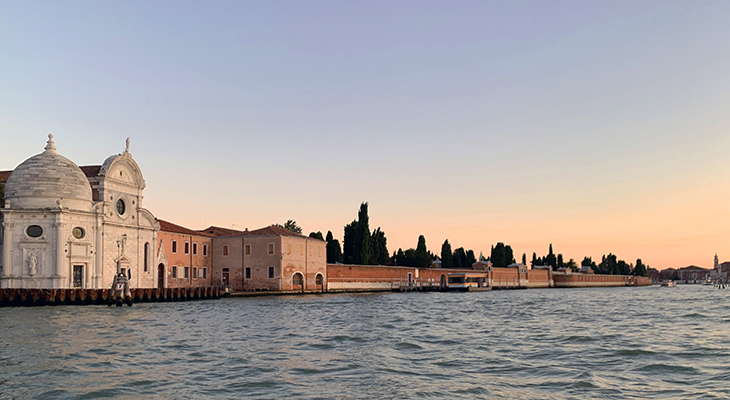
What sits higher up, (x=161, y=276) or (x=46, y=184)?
(x=46, y=184)

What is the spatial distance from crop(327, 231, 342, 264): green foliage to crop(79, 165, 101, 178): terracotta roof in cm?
3615

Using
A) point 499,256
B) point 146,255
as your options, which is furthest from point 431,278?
point 146,255

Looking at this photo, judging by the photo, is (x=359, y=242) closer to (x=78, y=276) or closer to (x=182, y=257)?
(x=182, y=257)

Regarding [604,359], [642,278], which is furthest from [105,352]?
[642,278]

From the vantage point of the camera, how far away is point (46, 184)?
116 feet

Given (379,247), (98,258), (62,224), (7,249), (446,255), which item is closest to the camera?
(7,249)

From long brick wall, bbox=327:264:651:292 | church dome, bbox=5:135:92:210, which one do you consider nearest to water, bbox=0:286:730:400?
church dome, bbox=5:135:92:210

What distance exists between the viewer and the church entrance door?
36594 millimetres

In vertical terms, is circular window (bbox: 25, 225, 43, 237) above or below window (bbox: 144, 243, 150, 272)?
above

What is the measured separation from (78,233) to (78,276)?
7.99 ft

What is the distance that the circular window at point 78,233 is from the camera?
36.6 metres

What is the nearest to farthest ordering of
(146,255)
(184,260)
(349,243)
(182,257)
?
(146,255) → (182,257) → (184,260) → (349,243)

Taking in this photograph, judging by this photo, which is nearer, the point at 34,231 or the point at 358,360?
the point at 358,360

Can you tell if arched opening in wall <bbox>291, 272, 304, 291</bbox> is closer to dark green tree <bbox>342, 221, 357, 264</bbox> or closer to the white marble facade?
the white marble facade
